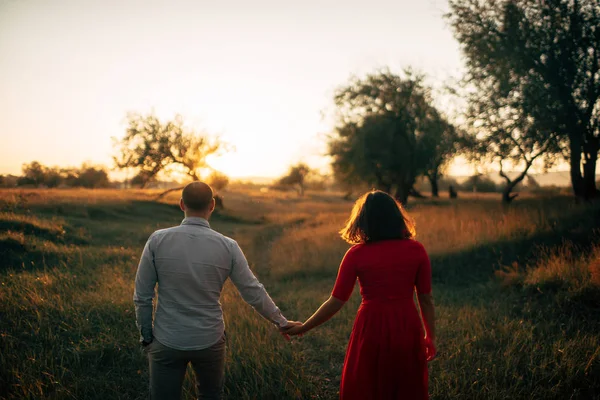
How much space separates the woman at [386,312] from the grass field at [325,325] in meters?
1.54

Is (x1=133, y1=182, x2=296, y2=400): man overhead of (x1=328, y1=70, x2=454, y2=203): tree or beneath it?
beneath

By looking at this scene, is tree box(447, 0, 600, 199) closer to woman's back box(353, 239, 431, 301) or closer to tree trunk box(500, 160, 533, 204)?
tree trunk box(500, 160, 533, 204)

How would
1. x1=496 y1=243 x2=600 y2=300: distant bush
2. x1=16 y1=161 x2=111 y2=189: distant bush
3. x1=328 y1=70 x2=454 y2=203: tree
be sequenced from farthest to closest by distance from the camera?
x1=16 y1=161 x2=111 y2=189: distant bush → x1=328 y1=70 x2=454 y2=203: tree → x1=496 y1=243 x2=600 y2=300: distant bush

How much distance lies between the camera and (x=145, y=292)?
9.27ft

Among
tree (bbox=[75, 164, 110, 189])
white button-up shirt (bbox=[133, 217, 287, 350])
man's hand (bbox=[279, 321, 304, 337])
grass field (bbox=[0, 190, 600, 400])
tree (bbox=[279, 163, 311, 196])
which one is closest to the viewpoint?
white button-up shirt (bbox=[133, 217, 287, 350])

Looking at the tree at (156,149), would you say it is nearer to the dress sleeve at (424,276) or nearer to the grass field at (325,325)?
the grass field at (325,325)

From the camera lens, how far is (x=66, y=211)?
17953 millimetres

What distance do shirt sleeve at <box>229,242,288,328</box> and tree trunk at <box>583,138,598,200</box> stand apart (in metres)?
15.6

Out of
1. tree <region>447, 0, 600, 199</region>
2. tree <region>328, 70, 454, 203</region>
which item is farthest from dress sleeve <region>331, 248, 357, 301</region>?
tree <region>328, 70, 454, 203</region>

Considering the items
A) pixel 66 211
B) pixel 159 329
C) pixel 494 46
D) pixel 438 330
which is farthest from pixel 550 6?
pixel 66 211

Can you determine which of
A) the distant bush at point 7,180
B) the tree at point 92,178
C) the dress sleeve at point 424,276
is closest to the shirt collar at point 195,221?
the dress sleeve at point 424,276

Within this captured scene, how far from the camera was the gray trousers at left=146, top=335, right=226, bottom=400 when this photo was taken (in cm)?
270

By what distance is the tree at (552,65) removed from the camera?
44.3 feet

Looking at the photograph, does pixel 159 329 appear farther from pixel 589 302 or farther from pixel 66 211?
pixel 66 211
